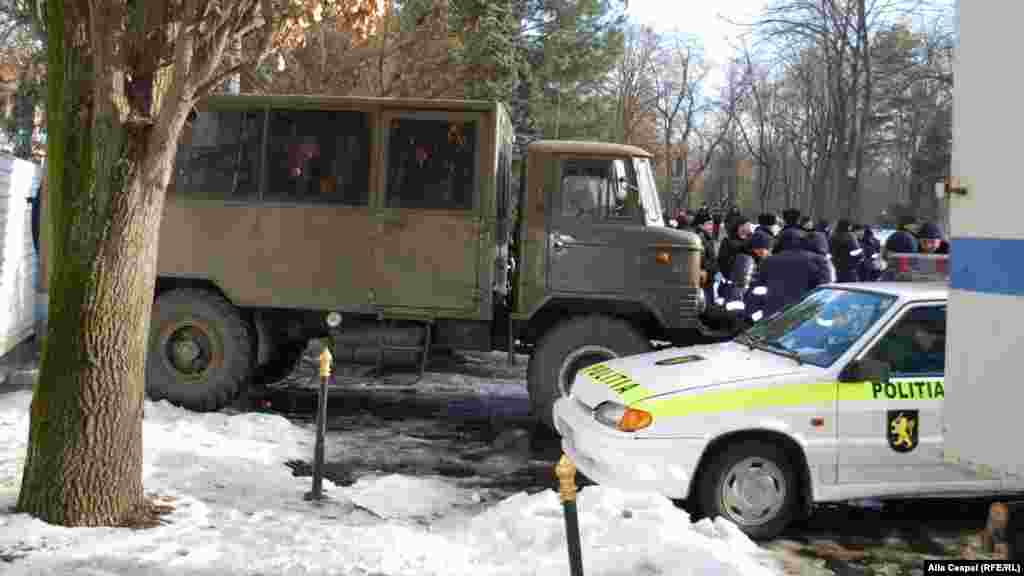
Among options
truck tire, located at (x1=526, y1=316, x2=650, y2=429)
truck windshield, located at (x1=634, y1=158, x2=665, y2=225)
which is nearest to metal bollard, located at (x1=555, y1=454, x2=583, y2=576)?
truck tire, located at (x1=526, y1=316, x2=650, y2=429)

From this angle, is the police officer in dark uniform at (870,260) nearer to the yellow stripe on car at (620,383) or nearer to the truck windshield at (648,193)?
the truck windshield at (648,193)

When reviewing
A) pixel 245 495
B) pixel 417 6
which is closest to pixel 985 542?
pixel 245 495

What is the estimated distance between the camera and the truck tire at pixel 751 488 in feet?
19.4

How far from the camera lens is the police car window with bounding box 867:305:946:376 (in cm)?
→ 617

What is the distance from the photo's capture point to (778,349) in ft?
21.9

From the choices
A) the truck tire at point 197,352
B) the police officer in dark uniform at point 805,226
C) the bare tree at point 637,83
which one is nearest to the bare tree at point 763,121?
the bare tree at point 637,83

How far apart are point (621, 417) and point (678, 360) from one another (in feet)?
2.86

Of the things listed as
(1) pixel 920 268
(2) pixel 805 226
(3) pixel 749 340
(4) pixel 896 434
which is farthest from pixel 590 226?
(2) pixel 805 226

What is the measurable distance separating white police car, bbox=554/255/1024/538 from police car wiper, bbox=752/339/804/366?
6cm

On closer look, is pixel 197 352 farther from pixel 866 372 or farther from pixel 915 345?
pixel 915 345

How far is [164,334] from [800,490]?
5.85 meters

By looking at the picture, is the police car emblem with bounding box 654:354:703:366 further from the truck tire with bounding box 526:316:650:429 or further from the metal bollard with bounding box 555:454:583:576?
the metal bollard with bounding box 555:454:583:576

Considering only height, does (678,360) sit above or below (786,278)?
below

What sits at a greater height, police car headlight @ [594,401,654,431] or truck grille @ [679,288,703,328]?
truck grille @ [679,288,703,328]
